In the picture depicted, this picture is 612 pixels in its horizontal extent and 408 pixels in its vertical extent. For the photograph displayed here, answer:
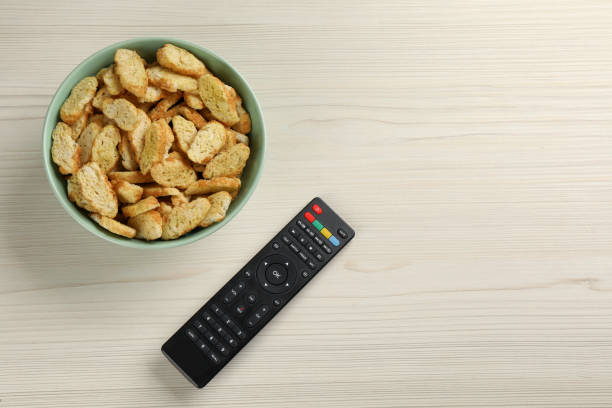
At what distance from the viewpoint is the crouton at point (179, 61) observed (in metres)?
0.58

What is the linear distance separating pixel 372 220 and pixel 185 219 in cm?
22

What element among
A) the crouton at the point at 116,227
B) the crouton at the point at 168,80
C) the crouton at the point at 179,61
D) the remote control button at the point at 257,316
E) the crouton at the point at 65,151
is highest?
the crouton at the point at 179,61

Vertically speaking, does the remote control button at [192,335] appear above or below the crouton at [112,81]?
below

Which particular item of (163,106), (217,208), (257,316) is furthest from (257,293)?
(163,106)

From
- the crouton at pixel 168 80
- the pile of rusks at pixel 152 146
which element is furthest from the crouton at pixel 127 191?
the crouton at pixel 168 80

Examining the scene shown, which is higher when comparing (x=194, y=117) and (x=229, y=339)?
(x=194, y=117)

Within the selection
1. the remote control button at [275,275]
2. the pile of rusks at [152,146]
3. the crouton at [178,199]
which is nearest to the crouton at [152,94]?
the pile of rusks at [152,146]

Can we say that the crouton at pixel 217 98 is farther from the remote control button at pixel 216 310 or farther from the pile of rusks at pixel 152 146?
the remote control button at pixel 216 310

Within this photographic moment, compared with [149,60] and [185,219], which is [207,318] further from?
[149,60]

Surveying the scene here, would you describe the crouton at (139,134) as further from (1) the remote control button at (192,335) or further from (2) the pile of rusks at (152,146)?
(1) the remote control button at (192,335)

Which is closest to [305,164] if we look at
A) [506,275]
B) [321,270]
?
[321,270]

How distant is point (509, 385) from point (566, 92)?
1.18 feet

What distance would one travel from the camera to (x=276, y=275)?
0.65 m

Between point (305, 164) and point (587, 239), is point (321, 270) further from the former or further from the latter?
point (587, 239)
